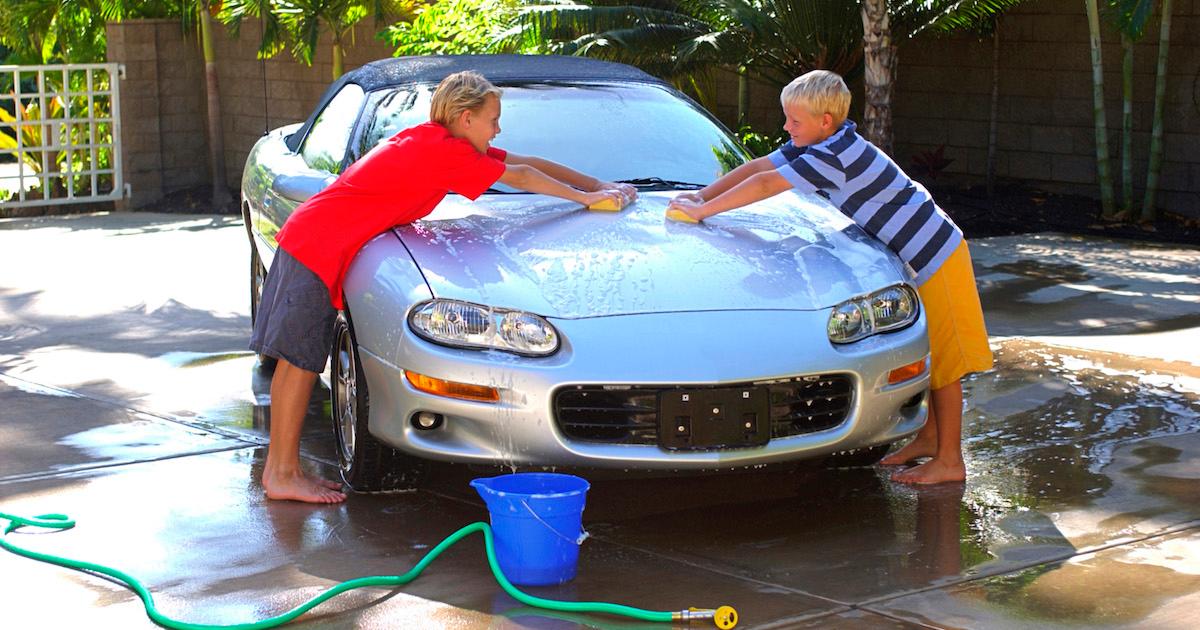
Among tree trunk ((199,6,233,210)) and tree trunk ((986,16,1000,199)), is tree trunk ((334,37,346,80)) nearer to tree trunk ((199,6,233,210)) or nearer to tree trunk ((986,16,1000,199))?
tree trunk ((199,6,233,210))

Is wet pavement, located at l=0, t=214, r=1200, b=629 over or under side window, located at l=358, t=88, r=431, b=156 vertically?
under

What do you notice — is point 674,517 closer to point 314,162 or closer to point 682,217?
point 682,217

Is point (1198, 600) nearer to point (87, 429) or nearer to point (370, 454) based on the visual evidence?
point (370, 454)

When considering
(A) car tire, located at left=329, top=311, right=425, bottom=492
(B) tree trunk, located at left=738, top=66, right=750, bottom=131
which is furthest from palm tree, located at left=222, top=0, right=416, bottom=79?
(A) car tire, located at left=329, top=311, right=425, bottom=492

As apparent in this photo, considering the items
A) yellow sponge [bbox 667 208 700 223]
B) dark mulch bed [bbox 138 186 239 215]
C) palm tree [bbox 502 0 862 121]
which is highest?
palm tree [bbox 502 0 862 121]

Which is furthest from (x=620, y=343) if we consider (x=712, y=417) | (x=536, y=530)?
(x=536, y=530)

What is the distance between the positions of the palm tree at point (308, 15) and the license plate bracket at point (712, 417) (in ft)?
37.0

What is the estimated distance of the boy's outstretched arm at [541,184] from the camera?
5.50 metres

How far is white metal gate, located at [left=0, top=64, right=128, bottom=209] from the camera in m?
15.9

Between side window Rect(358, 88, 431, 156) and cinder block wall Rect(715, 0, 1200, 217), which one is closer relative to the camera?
side window Rect(358, 88, 431, 156)

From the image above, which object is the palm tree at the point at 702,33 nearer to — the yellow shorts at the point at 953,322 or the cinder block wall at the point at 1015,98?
the cinder block wall at the point at 1015,98

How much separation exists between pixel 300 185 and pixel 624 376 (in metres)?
1.96

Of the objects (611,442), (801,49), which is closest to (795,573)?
(611,442)

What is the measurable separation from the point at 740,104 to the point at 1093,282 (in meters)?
5.51
